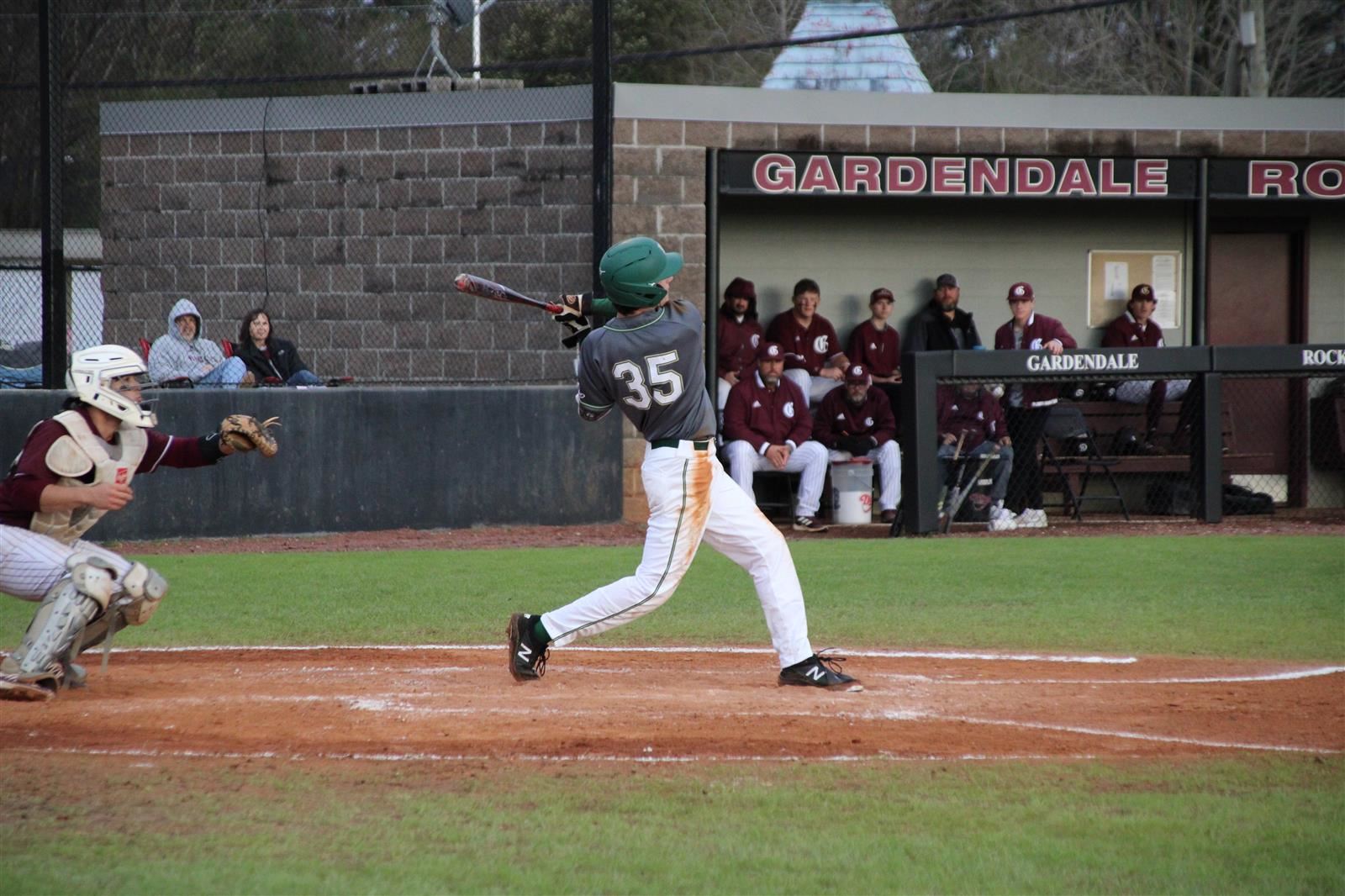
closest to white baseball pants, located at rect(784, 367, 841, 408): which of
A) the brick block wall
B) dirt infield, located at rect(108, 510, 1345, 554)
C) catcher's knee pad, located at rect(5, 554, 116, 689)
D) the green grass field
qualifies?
dirt infield, located at rect(108, 510, 1345, 554)

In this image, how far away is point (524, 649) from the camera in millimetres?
6137

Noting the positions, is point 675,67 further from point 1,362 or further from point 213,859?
point 213,859

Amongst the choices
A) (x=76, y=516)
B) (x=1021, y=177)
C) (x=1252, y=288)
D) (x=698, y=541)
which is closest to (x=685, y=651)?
(x=698, y=541)

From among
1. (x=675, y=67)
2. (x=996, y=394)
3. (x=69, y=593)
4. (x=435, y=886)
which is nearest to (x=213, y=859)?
(x=435, y=886)

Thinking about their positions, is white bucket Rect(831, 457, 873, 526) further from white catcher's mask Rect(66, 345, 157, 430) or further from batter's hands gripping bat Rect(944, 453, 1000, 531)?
white catcher's mask Rect(66, 345, 157, 430)

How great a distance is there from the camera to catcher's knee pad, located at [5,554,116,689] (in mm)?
5930

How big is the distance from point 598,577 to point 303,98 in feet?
21.4

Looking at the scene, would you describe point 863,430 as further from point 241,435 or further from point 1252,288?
point 241,435

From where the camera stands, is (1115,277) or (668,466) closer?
(668,466)

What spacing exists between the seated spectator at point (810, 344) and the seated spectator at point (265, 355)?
4.14m

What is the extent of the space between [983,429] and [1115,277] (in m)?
3.73

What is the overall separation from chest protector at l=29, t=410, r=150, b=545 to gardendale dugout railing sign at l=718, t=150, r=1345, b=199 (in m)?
7.62

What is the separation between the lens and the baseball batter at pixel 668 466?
5852 millimetres

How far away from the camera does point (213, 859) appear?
3.85m
